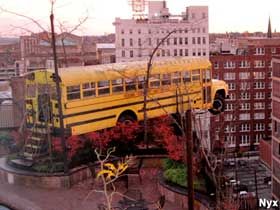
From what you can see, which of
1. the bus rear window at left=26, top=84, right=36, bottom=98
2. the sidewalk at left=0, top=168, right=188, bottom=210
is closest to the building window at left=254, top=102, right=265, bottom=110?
the sidewalk at left=0, top=168, right=188, bottom=210

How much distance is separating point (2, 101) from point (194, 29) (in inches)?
982

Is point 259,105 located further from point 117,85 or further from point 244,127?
point 117,85

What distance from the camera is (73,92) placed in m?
9.73

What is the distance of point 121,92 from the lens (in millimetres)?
10508

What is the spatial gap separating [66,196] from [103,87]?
228 centimetres

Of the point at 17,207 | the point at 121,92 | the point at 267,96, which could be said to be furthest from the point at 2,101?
the point at 267,96

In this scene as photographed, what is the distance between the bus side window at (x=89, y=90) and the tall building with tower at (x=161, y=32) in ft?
88.1

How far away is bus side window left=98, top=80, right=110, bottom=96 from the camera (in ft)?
33.2

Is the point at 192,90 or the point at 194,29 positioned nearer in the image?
the point at 192,90

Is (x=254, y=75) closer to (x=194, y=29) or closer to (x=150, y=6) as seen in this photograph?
(x=194, y=29)

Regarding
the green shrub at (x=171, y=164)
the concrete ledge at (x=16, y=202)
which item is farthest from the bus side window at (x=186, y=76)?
the concrete ledge at (x=16, y=202)

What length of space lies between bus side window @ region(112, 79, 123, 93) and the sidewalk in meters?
1.73

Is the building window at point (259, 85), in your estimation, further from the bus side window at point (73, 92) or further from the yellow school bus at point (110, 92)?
the bus side window at point (73, 92)

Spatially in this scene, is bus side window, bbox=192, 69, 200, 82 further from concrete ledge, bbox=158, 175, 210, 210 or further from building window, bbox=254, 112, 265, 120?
building window, bbox=254, 112, 265, 120
